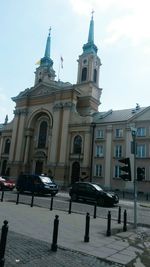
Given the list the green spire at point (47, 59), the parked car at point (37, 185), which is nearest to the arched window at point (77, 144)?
the parked car at point (37, 185)

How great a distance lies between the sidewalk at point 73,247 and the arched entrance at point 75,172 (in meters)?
33.2

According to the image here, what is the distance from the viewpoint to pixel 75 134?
45.5m

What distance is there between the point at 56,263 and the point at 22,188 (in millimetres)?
21655

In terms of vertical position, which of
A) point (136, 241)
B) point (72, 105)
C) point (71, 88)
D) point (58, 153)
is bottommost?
point (136, 241)

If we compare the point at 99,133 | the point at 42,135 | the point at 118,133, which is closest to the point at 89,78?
the point at 42,135

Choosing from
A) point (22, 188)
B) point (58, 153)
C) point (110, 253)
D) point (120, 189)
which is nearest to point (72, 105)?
point (58, 153)

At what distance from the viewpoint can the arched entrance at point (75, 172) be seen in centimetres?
4393

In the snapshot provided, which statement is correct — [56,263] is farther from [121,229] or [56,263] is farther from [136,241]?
[121,229]

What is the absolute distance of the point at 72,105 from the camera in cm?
4691

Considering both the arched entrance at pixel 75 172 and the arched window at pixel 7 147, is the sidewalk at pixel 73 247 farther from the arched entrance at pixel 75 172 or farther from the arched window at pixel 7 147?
the arched window at pixel 7 147

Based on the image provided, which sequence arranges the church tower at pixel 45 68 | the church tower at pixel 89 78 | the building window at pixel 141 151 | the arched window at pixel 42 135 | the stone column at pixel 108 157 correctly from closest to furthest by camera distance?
the building window at pixel 141 151, the stone column at pixel 108 157, the arched window at pixel 42 135, the church tower at pixel 89 78, the church tower at pixel 45 68

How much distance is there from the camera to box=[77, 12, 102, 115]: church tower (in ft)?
167

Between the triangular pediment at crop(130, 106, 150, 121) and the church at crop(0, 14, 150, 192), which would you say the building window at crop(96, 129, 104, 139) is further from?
the triangular pediment at crop(130, 106, 150, 121)

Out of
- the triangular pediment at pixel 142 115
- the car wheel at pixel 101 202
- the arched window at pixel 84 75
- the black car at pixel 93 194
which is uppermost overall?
the arched window at pixel 84 75
